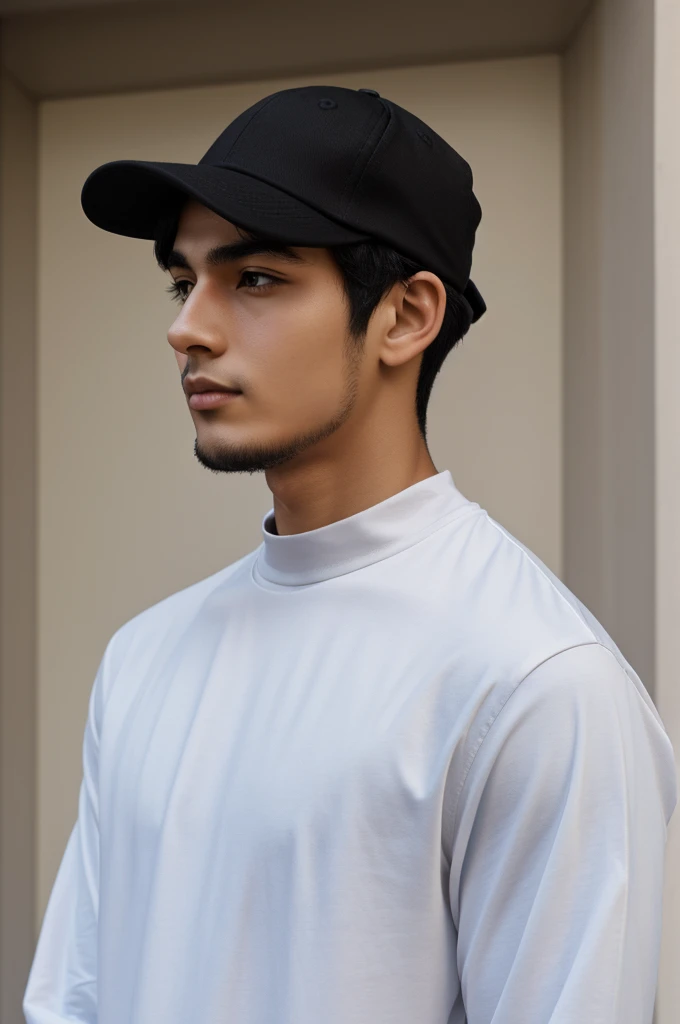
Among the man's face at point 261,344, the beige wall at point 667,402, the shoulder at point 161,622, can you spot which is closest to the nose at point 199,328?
the man's face at point 261,344

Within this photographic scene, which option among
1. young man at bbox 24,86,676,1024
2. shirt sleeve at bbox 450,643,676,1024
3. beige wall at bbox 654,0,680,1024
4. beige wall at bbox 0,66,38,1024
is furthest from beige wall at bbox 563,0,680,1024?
beige wall at bbox 0,66,38,1024

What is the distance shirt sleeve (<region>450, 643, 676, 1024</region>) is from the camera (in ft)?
2.53

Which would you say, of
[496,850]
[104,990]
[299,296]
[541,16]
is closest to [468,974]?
[496,850]

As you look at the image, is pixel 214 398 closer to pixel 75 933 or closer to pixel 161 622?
pixel 161 622

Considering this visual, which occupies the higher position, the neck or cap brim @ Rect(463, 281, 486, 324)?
cap brim @ Rect(463, 281, 486, 324)

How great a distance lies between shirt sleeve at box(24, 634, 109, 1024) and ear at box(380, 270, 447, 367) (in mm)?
551

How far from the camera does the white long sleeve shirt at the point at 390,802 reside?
0.79m

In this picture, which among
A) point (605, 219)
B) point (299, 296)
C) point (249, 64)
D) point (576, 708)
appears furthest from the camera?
point (249, 64)

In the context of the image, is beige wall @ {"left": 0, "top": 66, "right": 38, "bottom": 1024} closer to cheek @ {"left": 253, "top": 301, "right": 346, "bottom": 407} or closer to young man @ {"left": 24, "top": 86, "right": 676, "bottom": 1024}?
young man @ {"left": 24, "top": 86, "right": 676, "bottom": 1024}

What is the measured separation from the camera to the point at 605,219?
1668 mm

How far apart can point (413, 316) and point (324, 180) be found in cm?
17

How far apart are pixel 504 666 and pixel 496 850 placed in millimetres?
153

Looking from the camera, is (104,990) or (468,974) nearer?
(468,974)

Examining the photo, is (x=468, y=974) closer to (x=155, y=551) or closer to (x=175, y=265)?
(x=175, y=265)
